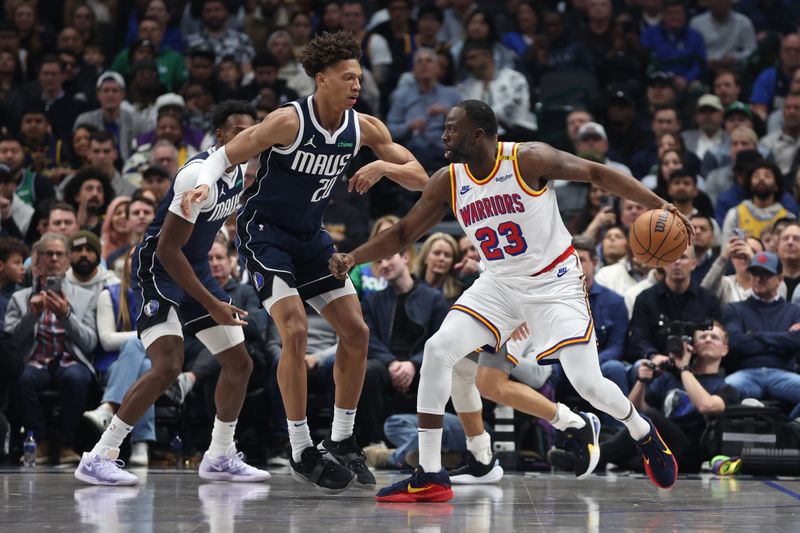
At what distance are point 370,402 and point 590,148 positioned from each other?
164 inches

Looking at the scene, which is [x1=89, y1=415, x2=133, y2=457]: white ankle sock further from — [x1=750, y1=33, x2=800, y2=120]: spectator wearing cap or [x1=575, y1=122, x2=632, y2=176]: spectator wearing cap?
[x1=750, y1=33, x2=800, y2=120]: spectator wearing cap

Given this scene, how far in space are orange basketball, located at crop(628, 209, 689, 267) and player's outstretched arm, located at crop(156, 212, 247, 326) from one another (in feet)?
7.36

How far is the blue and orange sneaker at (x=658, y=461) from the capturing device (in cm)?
659

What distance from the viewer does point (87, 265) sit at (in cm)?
947

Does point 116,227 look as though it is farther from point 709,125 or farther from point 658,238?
point 709,125

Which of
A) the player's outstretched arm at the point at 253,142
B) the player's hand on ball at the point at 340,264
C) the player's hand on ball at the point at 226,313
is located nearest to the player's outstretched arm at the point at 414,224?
the player's hand on ball at the point at 340,264

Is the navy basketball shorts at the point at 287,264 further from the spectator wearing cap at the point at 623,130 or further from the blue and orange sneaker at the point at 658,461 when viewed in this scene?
the spectator wearing cap at the point at 623,130

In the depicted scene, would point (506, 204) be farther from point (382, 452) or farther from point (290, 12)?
point (290, 12)

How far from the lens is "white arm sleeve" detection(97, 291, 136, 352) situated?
9.15 meters

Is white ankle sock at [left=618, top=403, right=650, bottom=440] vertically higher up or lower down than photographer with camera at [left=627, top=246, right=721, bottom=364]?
lower down

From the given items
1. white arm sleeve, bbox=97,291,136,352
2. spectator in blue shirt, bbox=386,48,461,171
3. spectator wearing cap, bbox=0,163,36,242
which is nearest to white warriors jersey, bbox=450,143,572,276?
white arm sleeve, bbox=97,291,136,352

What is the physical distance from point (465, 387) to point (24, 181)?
6237mm

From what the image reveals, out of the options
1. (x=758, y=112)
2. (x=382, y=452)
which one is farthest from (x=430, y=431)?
(x=758, y=112)

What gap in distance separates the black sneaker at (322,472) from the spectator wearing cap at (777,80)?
28.8 ft
